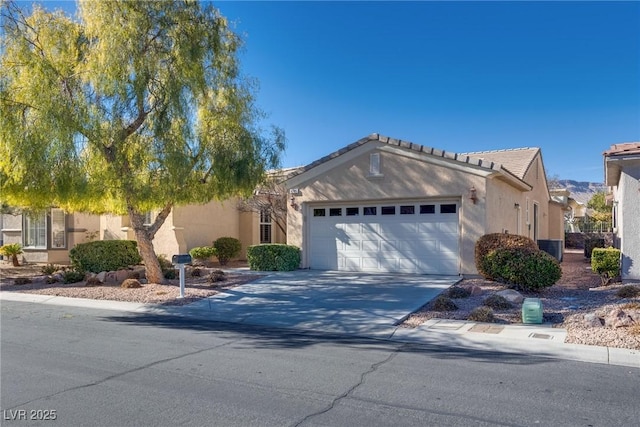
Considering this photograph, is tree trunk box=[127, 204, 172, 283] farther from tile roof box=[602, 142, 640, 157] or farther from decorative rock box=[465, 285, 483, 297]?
tile roof box=[602, 142, 640, 157]

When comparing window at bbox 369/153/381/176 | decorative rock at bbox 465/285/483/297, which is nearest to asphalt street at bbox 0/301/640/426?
decorative rock at bbox 465/285/483/297

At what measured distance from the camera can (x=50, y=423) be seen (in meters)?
4.48

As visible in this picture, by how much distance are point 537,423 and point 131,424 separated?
3.71 m

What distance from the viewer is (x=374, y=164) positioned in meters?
15.6

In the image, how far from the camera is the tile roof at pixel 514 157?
20062 mm

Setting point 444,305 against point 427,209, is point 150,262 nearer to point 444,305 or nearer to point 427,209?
point 427,209

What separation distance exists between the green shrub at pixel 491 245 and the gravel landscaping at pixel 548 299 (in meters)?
0.45

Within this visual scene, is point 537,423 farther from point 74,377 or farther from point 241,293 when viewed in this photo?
point 241,293

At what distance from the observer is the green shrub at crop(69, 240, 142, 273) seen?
16.4 meters

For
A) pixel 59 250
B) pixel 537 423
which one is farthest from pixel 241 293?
pixel 59 250

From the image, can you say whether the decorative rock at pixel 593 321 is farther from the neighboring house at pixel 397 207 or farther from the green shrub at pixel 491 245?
the neighboring house at pixel 397 207

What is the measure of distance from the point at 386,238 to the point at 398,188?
1.64 m

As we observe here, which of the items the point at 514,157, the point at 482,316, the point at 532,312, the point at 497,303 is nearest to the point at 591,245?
the point at 514,157

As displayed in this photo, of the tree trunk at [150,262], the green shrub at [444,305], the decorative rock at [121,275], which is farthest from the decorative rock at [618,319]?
the decorative rock at [121,275]
